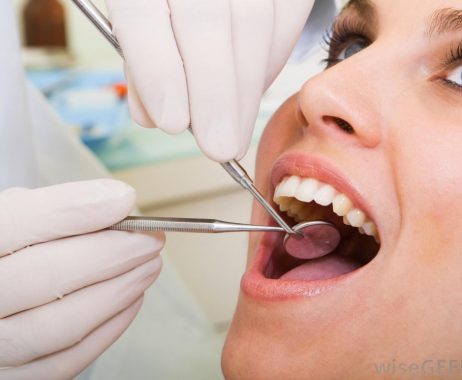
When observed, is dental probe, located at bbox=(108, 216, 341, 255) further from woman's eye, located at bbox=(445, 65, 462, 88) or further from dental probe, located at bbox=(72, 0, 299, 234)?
woman's eye, located at bbox=(445, 65, 462, 88)

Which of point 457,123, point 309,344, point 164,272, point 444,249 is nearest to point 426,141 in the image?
point 457,123

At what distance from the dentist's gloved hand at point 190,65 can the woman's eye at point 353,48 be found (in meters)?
0.25

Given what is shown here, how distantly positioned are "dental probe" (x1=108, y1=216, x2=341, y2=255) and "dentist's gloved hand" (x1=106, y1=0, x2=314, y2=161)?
0.32 feet

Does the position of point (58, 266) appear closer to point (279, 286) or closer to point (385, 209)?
point (279, 286)

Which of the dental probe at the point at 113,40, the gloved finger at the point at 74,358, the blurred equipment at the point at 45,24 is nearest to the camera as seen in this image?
the dental probe at the point at 113,40

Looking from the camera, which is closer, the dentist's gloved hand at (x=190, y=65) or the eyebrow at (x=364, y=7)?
the dentist's gloved hand at (x=190, y=65)

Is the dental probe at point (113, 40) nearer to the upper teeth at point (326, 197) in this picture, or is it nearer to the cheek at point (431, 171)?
the upper teeth at point (326, 197)

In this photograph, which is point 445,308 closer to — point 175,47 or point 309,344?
point 309,344

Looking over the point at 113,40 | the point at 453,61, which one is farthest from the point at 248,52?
the point at 453,61

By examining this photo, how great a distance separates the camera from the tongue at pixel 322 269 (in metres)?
1.02

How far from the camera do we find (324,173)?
2.86 ft

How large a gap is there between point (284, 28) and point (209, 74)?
0.67 feet

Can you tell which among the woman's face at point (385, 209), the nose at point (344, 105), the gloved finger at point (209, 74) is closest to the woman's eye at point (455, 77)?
the woman's face at point (385, 209)

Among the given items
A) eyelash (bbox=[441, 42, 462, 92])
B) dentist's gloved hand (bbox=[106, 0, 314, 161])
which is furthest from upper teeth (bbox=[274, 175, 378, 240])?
eyelash (bbox=[441, 42, 462, 92])
